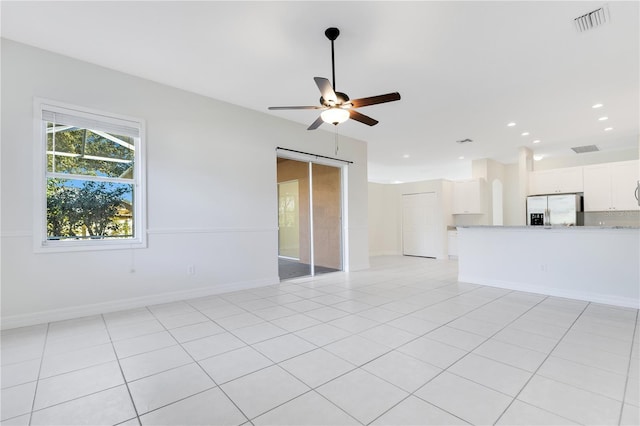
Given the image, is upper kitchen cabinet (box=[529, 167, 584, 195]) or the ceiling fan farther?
Answer: upper kitchen cabinet (box=[529, 167, 584, 195])

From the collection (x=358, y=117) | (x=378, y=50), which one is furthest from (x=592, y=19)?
(x=358, y=117)

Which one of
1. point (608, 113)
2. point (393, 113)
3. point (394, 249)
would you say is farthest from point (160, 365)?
point (394, 249)

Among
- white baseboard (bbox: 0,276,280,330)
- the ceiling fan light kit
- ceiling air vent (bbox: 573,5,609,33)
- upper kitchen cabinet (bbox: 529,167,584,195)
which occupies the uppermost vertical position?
ceiling air vent (bbox: 573,5,609,33)

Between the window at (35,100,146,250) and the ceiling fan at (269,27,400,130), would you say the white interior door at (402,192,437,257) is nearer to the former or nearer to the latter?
the ceiling fan at (269,27,400,130)

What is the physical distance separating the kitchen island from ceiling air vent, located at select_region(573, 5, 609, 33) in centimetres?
254

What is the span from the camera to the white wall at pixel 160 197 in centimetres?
306

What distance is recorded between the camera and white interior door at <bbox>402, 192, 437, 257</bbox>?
8609 mm

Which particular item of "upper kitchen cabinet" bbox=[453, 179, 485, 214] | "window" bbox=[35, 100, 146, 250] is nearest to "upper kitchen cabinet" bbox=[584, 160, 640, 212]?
"upper kitchen cabinet" bbox=[453, 179, 485, 214]

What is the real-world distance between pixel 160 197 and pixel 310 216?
2.83 meters

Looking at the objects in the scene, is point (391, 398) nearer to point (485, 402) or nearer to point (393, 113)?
point (485, 402)

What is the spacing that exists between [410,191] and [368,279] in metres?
4.54

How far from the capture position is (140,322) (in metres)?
3.17

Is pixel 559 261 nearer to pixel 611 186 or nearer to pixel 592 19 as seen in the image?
pixel 592 19

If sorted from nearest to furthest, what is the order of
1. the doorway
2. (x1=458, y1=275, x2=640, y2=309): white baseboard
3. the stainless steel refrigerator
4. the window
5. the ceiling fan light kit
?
1. the ceiling fan light kit
2. the window
3. (x1=458, y1=275, x2=640, y2=309): white baseboard
4. the doorway
5. the stainless steel refrigerator
